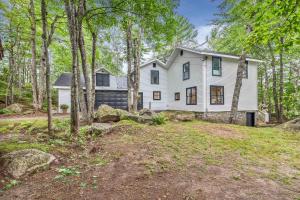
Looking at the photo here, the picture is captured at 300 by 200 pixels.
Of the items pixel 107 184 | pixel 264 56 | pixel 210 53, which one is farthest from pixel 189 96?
pixel 107 184

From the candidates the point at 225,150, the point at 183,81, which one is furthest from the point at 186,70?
the point at 225,150

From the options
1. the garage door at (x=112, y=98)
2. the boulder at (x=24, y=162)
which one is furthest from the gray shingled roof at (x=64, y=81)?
the boulder at (x=24, y=162)

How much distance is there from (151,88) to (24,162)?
1576cm

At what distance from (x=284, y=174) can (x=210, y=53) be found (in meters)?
11.5

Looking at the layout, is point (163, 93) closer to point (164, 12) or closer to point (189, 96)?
point (189, 96)

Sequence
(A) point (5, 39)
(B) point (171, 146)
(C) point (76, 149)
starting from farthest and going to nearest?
(A) point (5, 39), (B) point (171, 146), (C) point (76, 149)

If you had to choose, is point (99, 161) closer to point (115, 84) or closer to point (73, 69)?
point (73, 69)

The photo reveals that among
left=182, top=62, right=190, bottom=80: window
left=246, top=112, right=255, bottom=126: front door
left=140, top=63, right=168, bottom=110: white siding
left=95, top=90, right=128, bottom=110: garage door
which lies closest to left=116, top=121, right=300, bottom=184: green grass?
left=246, top=112, right=255, bottom=126: front door

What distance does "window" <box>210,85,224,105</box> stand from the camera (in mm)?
14477

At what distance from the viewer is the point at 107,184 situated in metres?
3.32

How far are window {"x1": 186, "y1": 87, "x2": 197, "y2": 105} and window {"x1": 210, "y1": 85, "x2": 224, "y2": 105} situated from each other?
1301 millimetres

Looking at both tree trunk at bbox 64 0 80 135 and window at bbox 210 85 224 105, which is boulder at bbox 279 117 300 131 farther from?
tree trunk at bbox 64 0 80 135

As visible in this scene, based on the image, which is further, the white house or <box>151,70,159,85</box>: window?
<box>151,70,159,85</box>: window

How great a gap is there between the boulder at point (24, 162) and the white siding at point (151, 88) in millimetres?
14811
